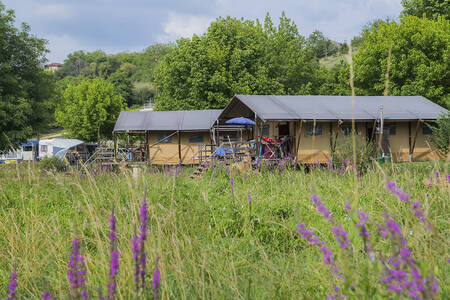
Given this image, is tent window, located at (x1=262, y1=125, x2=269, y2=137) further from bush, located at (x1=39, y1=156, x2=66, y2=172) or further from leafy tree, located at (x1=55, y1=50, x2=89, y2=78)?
leafy tree, located at (x1=55, y1=50, x2=89, y2=78)

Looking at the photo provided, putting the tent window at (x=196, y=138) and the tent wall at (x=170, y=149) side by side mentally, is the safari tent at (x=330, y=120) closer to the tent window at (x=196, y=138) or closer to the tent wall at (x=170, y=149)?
the tent window at (x=196, y=138)

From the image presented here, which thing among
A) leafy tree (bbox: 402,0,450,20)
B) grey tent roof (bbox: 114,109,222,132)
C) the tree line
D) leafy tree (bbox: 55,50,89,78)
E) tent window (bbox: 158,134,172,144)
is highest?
leafy tree (bbox: 55,50,89,78)

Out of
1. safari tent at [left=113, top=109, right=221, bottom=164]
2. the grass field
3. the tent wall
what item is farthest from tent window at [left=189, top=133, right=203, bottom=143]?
the grass field

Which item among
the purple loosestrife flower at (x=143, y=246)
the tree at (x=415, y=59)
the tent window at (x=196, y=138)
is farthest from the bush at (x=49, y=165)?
the tree at (x=415, y=59)

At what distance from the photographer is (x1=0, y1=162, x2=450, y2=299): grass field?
6.77ft

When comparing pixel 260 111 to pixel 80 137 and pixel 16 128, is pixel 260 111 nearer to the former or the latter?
pixel 16 128

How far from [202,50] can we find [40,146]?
63.4ft

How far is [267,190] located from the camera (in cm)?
624

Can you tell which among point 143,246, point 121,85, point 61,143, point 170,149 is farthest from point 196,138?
point 121,85

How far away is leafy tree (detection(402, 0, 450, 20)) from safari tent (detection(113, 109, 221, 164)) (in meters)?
20.5

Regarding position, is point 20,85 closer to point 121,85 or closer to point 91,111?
point 91,111

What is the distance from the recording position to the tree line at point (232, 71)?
23312mm

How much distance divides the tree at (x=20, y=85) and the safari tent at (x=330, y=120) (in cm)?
1189

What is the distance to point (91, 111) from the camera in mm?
39969
